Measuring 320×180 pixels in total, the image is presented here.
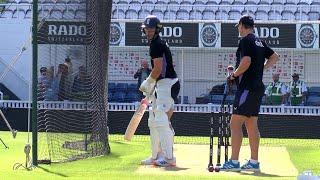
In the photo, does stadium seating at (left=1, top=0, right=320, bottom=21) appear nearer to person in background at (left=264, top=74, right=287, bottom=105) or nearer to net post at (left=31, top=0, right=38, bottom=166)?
person in background at (left=264, top=74, right=287, bottom=105)

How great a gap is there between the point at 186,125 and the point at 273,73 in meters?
4.77

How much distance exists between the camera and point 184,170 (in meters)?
9.63

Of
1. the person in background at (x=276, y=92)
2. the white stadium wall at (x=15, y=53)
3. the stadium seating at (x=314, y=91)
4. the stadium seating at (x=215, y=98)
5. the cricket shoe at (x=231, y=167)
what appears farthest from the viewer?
the white stadium wall at (x=15, y=53)

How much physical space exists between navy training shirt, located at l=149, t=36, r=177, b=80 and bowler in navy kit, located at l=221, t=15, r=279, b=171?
3.18 ft

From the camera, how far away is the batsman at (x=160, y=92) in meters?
10.0

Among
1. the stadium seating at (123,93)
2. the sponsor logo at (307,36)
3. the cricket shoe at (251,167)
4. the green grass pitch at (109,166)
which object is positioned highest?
the sponsor logo at (307,36)

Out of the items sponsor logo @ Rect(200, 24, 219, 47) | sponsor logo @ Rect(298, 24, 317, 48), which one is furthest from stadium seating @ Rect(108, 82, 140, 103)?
sponsor logo @ Rect(298, 24, 317, 48)

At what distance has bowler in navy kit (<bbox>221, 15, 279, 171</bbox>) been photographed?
376 inches

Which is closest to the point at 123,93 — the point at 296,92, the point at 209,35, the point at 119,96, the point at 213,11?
the point at 119,96

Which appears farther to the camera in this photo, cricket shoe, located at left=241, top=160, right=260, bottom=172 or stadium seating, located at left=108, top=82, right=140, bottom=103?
stadium seating, located at left=108, top=82, right=140, bottom=103

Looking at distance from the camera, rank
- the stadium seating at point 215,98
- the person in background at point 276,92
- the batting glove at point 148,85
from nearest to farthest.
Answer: the batting glove at point 148,85 < the person in background at point 276,92 < the stadium seating at point 215,98

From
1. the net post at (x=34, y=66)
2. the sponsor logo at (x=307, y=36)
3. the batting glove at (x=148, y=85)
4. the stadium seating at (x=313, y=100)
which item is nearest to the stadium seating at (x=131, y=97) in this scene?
the stadium seating at (x=313, y=100)

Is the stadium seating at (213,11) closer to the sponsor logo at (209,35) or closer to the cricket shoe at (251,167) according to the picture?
the sponsor logo at (209,35)

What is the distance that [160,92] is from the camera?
10156 mm
